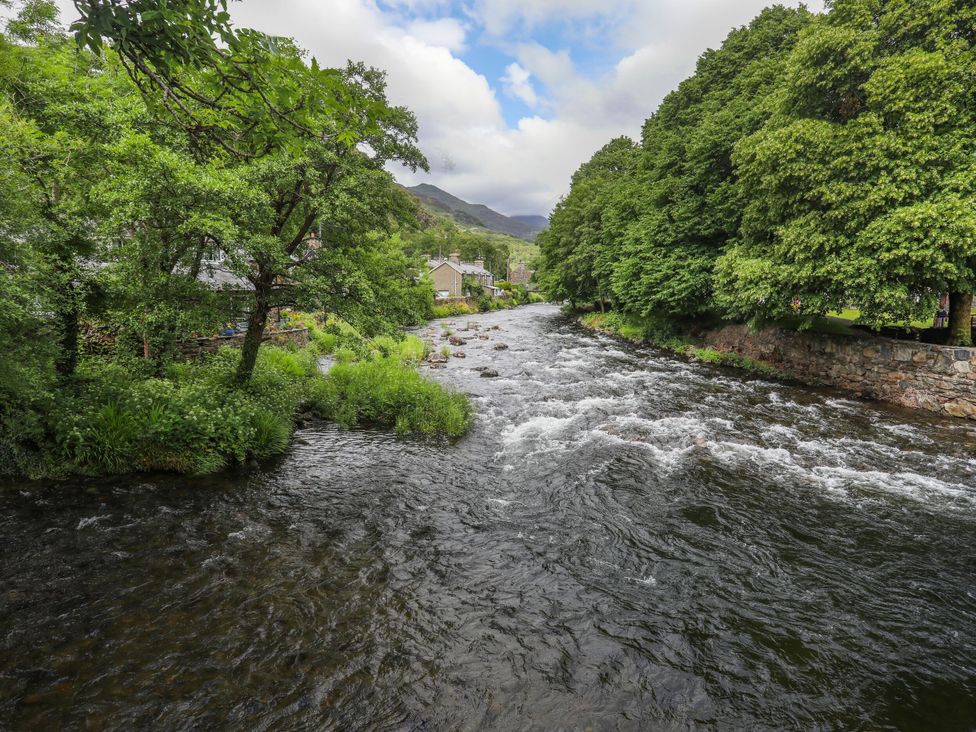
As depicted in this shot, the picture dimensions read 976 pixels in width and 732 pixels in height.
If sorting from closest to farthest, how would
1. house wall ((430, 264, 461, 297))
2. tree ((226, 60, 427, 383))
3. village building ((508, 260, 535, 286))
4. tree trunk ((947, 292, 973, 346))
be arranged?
tree ((226, 60, 427, 383)) → tree trunk ((947, 292, 973, 346)) → house wall ((430, 264, 461, 297)) → village building ((508, 260, 535, 286))

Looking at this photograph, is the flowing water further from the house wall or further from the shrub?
the house wall

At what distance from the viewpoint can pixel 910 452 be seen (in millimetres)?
12727

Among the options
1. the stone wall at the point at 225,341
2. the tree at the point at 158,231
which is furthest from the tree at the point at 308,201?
the stone wall at the point at 225,341

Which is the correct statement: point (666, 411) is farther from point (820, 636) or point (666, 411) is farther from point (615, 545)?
point (820, 636)

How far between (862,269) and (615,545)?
48.4ft

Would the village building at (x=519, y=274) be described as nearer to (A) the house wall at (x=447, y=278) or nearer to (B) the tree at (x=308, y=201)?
(A) the house wall at (x=447, y=278)

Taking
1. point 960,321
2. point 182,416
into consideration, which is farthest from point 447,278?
point 182,416

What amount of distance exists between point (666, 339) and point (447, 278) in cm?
5554

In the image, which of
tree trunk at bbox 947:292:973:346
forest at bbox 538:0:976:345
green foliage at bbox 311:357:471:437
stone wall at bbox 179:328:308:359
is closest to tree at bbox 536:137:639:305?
forest at bbox 538:0:976:345

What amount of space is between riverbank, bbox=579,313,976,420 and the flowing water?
418 centimetres

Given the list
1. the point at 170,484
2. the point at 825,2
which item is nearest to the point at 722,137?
the point at 825,2

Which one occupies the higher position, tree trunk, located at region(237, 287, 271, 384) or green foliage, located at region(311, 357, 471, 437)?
tree trunk, located at region(237, 287, 271, 384)

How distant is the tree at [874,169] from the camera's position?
1421 centimetres

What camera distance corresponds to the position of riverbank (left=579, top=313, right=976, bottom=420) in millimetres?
15695
